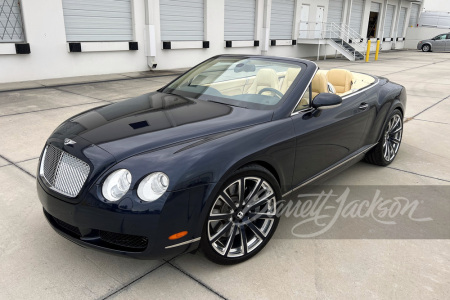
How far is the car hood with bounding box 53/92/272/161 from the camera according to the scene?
2465 mm

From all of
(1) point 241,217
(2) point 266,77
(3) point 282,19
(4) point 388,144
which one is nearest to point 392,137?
(4) point 388,144

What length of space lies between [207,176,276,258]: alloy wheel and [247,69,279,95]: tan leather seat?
1.04m

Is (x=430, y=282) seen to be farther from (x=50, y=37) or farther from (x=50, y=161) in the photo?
(x=50, y=37)

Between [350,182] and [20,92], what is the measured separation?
8.04 metres

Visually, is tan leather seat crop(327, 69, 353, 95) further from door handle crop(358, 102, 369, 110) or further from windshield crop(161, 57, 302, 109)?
windshield crop(161, 57, 302, 109)

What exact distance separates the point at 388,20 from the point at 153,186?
1343 inches

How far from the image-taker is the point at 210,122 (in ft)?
9.11

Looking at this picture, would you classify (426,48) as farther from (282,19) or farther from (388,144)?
(388,144)

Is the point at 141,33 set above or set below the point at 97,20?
below

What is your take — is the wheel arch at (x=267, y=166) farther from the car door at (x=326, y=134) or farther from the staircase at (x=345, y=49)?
the staircase at (x=345, y=49)

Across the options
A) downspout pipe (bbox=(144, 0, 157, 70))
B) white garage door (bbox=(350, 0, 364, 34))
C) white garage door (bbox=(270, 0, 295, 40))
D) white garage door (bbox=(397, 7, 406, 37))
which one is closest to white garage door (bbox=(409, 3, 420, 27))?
white garage door (bbox=(397, 7, 406, 37))

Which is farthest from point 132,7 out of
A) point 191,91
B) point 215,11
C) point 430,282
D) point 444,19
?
point 444,19

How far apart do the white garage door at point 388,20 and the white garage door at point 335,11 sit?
27.9 ft

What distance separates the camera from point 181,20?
1445 cm
